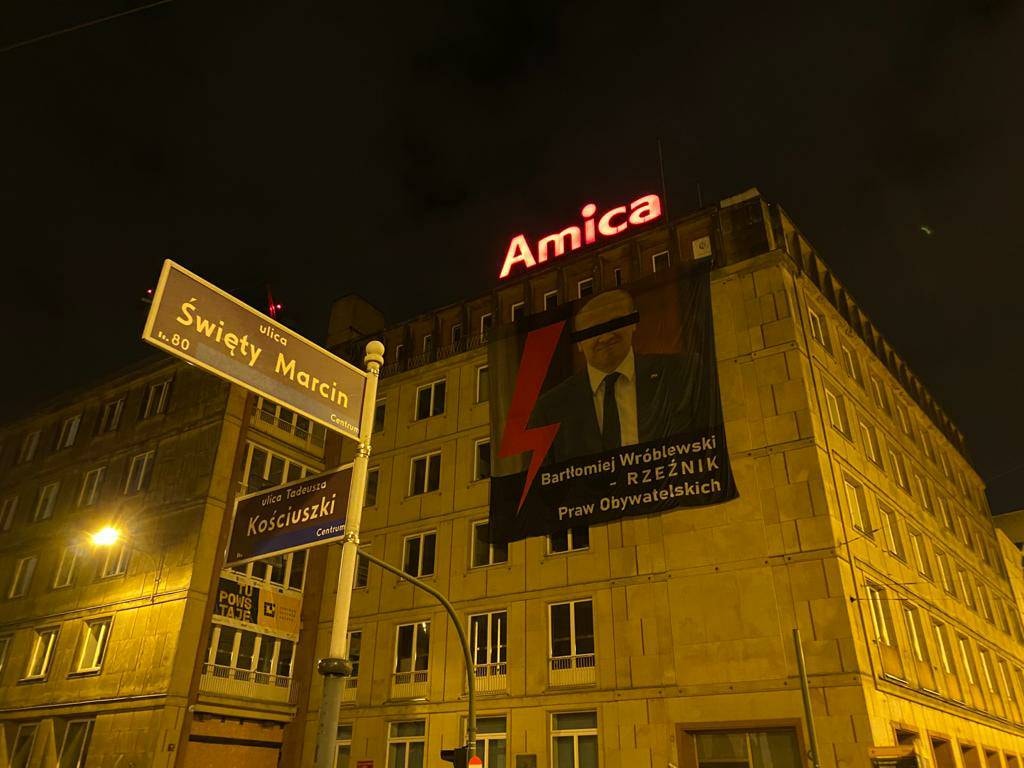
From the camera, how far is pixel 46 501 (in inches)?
1656

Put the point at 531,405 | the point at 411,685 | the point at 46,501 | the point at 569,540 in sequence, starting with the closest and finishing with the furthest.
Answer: the point at 569,540 < the point at 411,685 < the point at 531,405 < the point at 46,501

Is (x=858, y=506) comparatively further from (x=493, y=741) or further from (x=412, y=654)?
(x=412, y=654)

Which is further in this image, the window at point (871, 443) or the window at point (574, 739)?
the window at point (871, 443)

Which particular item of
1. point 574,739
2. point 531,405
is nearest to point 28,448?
point 531,405

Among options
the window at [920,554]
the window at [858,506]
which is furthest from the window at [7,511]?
the window at [920,554]

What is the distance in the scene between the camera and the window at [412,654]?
30609 mm

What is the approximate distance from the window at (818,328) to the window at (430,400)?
16.7 meters

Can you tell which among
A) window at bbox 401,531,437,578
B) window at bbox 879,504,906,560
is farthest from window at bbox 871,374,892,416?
window at bbox 401,531,437,578

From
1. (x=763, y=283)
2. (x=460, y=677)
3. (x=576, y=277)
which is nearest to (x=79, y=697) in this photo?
(x=460, y=677)

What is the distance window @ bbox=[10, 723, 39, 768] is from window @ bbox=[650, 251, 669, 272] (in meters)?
33.5

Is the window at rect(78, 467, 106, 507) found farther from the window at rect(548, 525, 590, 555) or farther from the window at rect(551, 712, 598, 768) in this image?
the window at rect(551, 712, 598, 768)

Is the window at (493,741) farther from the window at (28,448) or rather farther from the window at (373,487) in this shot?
the window at (28,448)

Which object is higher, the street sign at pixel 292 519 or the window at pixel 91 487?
the window at pixel 91 487

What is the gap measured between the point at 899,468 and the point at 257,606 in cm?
2961
